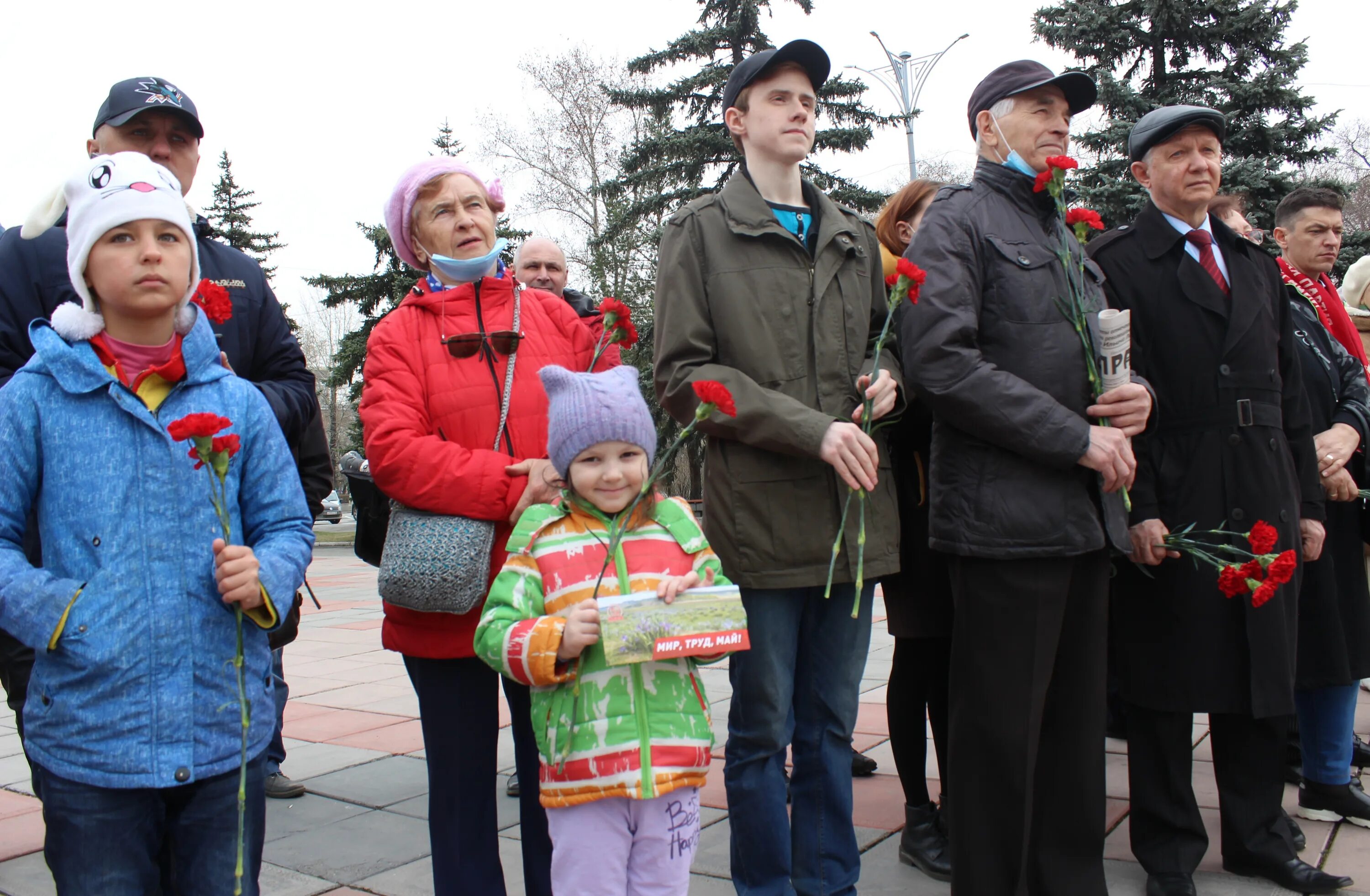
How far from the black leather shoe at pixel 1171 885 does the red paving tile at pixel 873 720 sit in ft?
5.45

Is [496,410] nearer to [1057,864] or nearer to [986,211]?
[986,211]

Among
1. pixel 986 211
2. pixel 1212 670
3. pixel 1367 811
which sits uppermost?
pixel 986 211

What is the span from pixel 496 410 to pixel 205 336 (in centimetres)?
69

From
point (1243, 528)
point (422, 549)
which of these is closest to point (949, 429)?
point (1243, 528)

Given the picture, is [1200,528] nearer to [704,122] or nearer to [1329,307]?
[1329,307]

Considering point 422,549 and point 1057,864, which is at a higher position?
point 422,549

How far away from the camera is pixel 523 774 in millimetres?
2699

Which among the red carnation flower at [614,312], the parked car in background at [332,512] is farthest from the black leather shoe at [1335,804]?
the parked car in background at [332,512]

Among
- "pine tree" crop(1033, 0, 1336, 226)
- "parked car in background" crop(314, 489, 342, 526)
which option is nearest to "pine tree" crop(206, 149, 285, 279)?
"parked car in background" crop(314, 489, 342, 526)

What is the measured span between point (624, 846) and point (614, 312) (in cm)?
127

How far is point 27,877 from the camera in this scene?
338 cm

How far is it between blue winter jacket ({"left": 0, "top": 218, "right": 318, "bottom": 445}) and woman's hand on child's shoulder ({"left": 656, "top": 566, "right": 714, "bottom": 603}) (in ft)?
4.01

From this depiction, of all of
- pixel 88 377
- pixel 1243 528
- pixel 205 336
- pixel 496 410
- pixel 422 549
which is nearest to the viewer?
pixel 88 377

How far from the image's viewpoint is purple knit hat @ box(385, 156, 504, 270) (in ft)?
9.11
